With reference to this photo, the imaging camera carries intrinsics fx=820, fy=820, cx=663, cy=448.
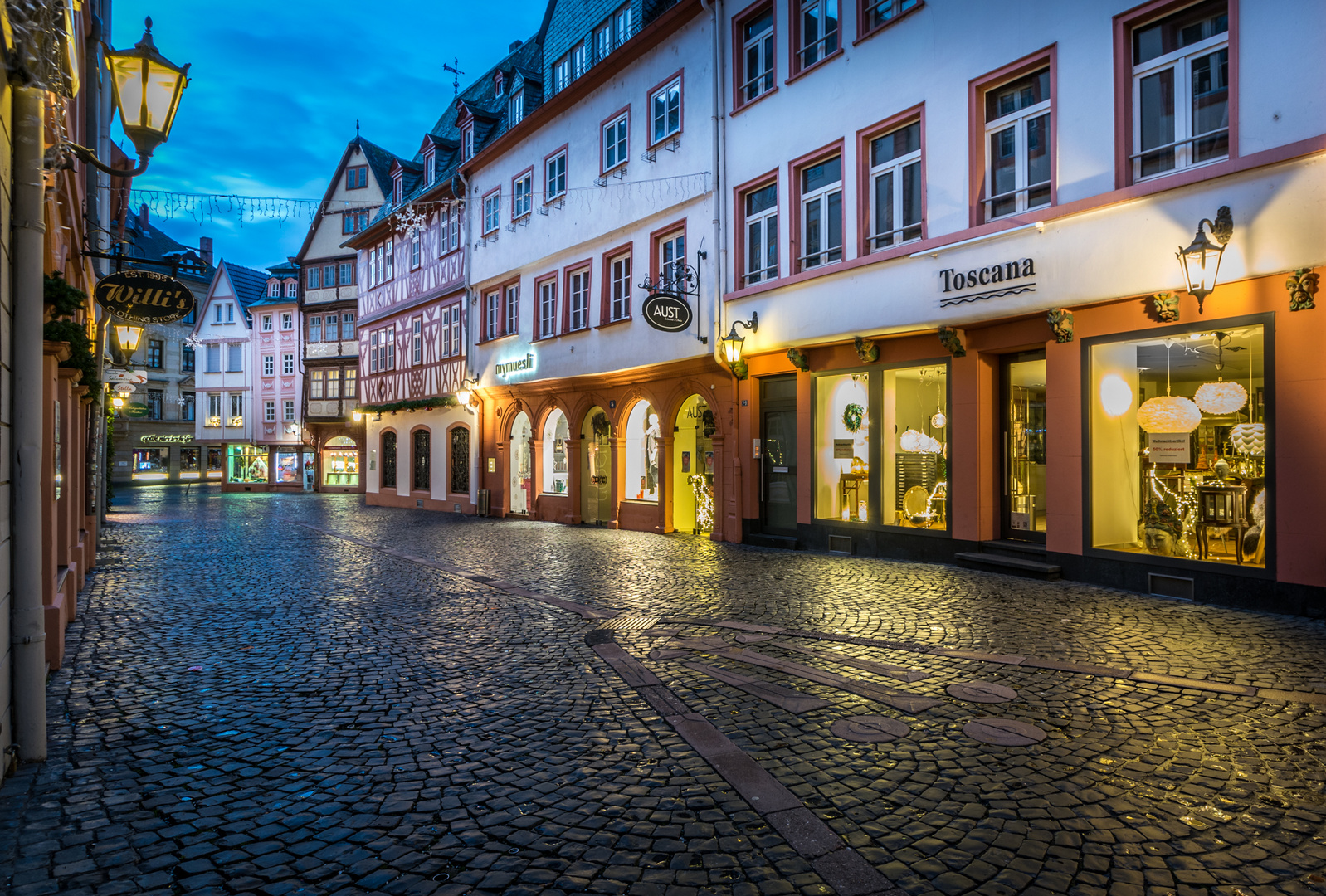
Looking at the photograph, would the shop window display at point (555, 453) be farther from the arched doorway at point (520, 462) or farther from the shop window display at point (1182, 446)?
the shop window display at point (1182, 446)

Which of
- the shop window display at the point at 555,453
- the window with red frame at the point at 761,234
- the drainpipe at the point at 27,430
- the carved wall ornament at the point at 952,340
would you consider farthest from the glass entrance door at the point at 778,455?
the drainpipe at the point at 27,430

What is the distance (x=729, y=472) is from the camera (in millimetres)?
15430

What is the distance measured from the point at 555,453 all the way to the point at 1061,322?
1409 cm

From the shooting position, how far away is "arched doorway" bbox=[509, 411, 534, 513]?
2248 cm

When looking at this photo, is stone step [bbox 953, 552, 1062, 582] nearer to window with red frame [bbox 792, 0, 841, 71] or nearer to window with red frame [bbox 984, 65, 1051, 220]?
window with red frame [bbox 984, 65, 1051, 220]

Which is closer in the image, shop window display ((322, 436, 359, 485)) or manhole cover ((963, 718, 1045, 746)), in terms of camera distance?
manhole cover ((963, 718, 1045, 746))

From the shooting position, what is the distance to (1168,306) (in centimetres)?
887

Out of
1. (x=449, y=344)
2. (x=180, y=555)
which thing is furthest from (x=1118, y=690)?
(x=449, y=344)

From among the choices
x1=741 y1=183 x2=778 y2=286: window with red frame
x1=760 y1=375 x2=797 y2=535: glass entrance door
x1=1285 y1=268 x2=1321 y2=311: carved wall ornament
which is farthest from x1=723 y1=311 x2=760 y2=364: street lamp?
x1=1285 y1=268 x2=1321 y2=311: carved wall ornament

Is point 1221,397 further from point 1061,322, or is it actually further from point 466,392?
point 466,392

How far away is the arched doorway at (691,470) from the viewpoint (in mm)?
16891

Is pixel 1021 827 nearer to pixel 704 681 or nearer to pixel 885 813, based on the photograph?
pixel 885 813

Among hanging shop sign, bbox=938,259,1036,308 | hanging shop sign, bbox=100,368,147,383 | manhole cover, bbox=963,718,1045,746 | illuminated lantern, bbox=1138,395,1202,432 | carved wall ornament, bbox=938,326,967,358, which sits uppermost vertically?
hanging shop sign, bbox=938,259,1036,308

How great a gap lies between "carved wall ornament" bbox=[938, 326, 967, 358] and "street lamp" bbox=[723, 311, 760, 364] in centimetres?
378
